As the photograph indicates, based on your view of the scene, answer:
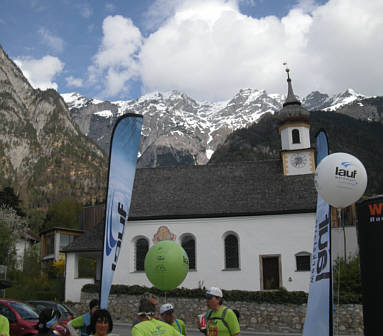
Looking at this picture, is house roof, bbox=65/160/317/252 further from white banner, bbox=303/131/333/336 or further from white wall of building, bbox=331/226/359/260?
white banner, bbox=303/131/333/336

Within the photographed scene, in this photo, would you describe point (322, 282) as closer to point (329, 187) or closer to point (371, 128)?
point (329, 187)

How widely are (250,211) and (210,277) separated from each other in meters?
4.90

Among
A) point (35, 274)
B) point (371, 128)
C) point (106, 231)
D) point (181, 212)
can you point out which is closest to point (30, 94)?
point (371, 128)

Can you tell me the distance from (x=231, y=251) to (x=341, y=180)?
784 inches

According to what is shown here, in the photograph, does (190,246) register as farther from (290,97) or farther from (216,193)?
(290,97)

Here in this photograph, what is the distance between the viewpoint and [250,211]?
28266mm

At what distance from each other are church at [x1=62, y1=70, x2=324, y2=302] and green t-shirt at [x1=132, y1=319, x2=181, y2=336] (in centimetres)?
2311

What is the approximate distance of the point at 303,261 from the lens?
27.1 metres

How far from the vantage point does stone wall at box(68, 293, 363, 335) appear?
2174 centimetres

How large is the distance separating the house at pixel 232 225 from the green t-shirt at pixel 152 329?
2310cm

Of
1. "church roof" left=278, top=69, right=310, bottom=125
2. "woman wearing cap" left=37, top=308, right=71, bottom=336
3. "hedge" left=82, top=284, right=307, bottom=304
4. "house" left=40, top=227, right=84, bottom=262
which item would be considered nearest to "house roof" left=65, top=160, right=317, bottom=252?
"church roof" left=278, top=69, right=310, bottom=125

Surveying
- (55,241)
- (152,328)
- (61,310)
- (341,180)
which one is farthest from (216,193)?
(55,241)

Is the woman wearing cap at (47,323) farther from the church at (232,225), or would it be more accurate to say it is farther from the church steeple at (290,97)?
the church steeple at (290,97)

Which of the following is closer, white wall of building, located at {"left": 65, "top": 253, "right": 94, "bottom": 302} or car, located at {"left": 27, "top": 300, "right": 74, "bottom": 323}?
car, located at {"left": 27, "top": 300, "right": 74, "bottom": 323}
